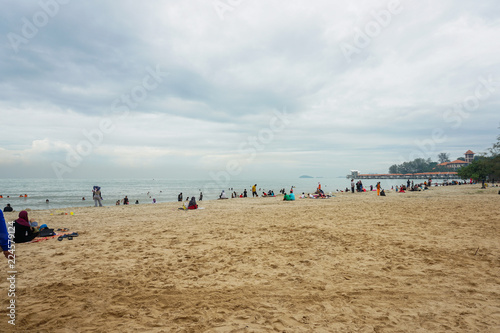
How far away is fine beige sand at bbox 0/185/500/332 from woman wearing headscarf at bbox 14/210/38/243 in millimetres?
628

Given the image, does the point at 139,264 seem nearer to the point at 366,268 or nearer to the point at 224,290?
the point at 224,290

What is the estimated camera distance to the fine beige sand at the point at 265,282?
3.60 meters

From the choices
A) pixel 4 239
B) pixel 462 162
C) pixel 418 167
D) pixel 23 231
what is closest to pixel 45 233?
pixel 23 231

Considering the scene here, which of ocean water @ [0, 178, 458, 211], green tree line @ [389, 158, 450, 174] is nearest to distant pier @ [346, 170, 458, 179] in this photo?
green tree line @ [389, 158, 450, 174]

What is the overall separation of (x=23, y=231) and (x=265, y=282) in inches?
340

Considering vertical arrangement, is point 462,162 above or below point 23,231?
above

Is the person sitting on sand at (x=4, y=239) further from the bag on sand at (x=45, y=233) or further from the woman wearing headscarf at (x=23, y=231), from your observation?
the bag on sand at (x=45, y=233)

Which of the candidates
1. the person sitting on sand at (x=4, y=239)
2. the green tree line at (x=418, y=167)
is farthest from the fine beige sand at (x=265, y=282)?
the green tree line at (x=418, y=167)

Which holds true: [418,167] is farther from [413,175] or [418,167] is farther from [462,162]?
[462,162]

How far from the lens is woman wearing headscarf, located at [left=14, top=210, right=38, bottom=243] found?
8001 mm

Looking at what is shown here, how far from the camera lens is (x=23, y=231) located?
817 cm

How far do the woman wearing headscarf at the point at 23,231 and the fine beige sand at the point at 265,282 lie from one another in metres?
0.63

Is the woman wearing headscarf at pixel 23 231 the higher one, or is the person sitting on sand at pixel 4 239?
the person sitting on sand at pixel 4 239

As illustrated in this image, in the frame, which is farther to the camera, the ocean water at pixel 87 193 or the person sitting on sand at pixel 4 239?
the ocean water at pixel 87 193
